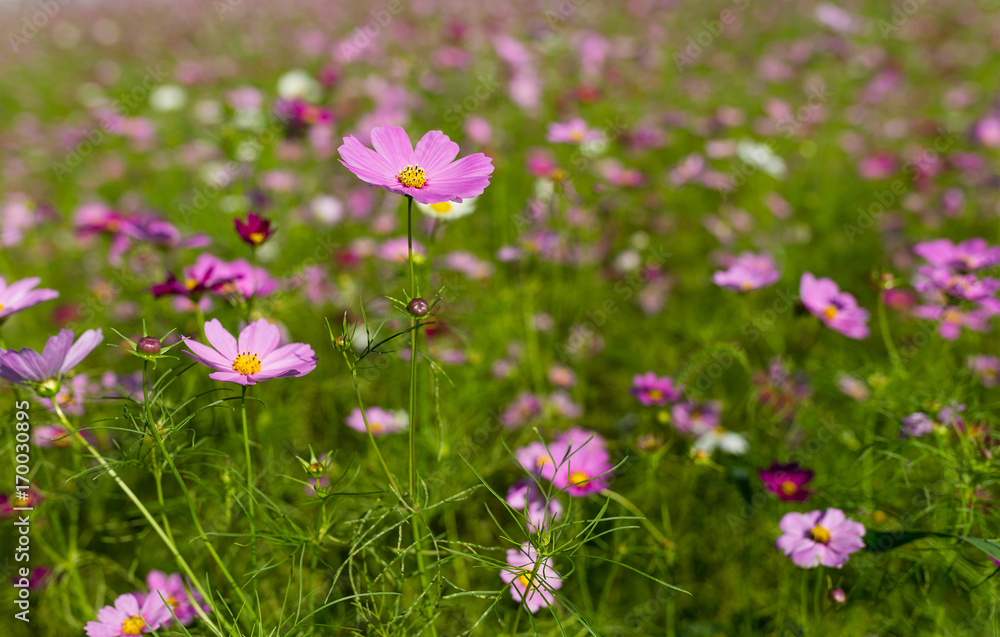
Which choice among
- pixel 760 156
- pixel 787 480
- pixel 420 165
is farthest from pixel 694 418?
pixel 760 156

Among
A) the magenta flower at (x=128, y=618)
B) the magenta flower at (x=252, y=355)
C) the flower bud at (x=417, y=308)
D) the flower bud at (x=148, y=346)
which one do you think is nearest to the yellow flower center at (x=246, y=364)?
the magenta flower at (x=252, y=355)

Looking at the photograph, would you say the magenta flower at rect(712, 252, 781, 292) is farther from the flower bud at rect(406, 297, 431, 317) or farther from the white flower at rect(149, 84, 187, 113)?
the white flower at rect(149, 84, 187, 113)

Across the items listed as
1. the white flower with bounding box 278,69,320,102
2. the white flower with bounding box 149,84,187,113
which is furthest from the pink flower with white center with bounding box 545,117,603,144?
the white flower with bounding box 149,84,187,113

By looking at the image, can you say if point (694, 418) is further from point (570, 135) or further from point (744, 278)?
point (570, 135)

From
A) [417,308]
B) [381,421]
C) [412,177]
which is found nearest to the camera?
[417,308]

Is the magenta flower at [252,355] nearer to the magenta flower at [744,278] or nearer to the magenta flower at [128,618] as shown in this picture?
the magenta flower at [128,618]

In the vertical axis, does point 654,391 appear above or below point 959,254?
below
